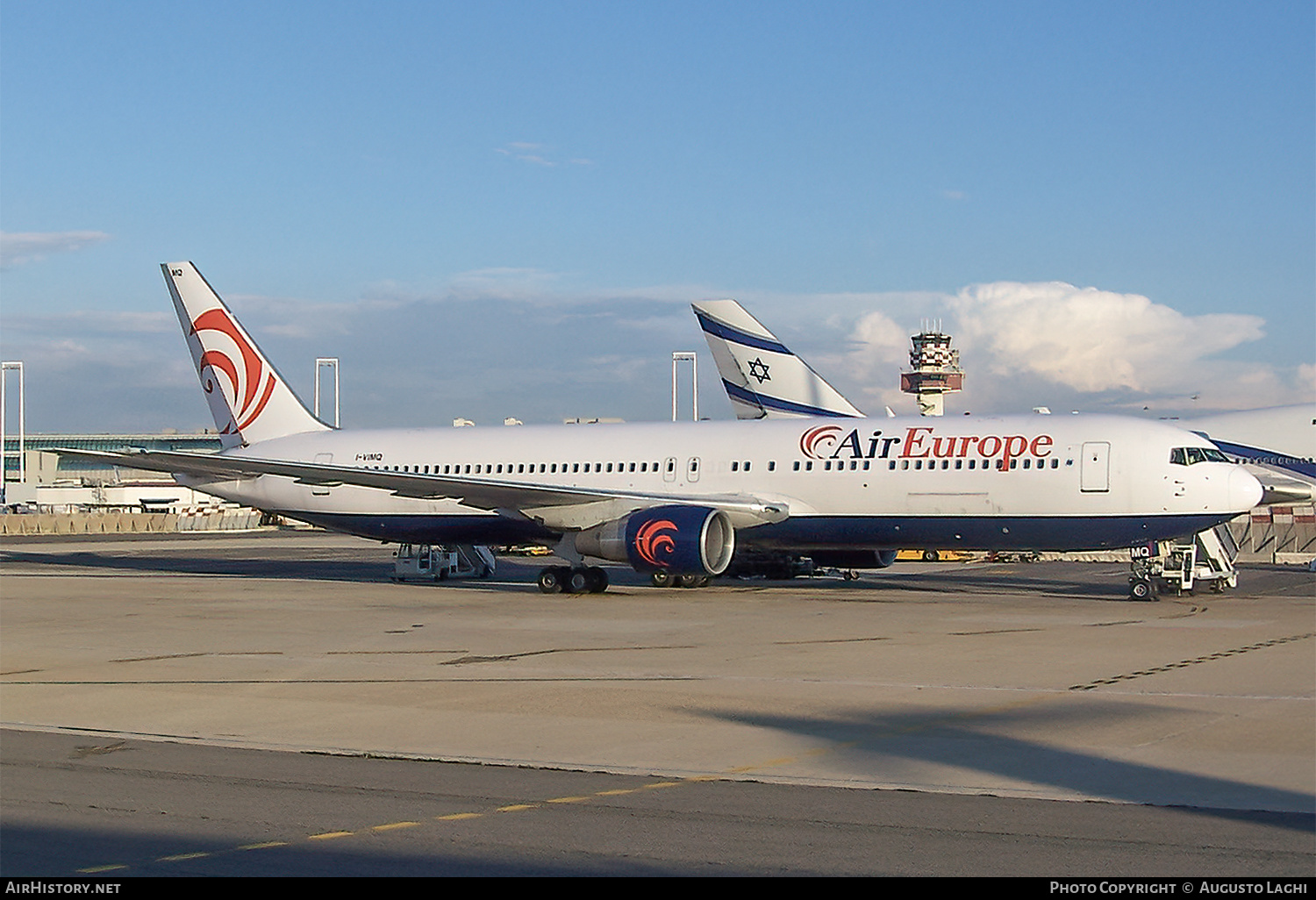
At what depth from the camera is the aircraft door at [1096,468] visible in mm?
28344

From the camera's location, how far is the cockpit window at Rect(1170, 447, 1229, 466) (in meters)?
28.0

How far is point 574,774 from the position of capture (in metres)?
11.2

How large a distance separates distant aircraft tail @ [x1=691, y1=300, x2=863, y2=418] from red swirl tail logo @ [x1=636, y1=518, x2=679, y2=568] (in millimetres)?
17524

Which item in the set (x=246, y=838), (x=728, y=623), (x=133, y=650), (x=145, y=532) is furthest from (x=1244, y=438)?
(x=145, y=532)

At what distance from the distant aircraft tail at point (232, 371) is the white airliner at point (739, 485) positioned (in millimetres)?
263

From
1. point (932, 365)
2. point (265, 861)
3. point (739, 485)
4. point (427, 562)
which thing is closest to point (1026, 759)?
point (265, 861)

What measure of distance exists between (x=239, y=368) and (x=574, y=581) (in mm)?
13231

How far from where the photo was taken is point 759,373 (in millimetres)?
47562

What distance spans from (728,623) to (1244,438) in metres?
34.4

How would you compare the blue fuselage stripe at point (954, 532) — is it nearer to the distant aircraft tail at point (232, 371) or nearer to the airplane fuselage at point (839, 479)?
the airplane fuselage at point (839, 479)

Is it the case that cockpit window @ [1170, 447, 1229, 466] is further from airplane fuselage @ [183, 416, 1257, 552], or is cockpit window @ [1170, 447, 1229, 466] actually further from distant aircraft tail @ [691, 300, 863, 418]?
distant aircraft tail @ [691, 300, 863, 418]

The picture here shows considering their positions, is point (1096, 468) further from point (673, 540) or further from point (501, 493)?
point (501, 493)

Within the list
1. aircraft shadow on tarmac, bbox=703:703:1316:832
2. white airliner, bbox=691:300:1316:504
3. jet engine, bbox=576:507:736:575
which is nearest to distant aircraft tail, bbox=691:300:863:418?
white airliner, bbox=691:300:1316:504

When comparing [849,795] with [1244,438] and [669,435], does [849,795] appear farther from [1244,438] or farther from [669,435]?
[1244,438]
